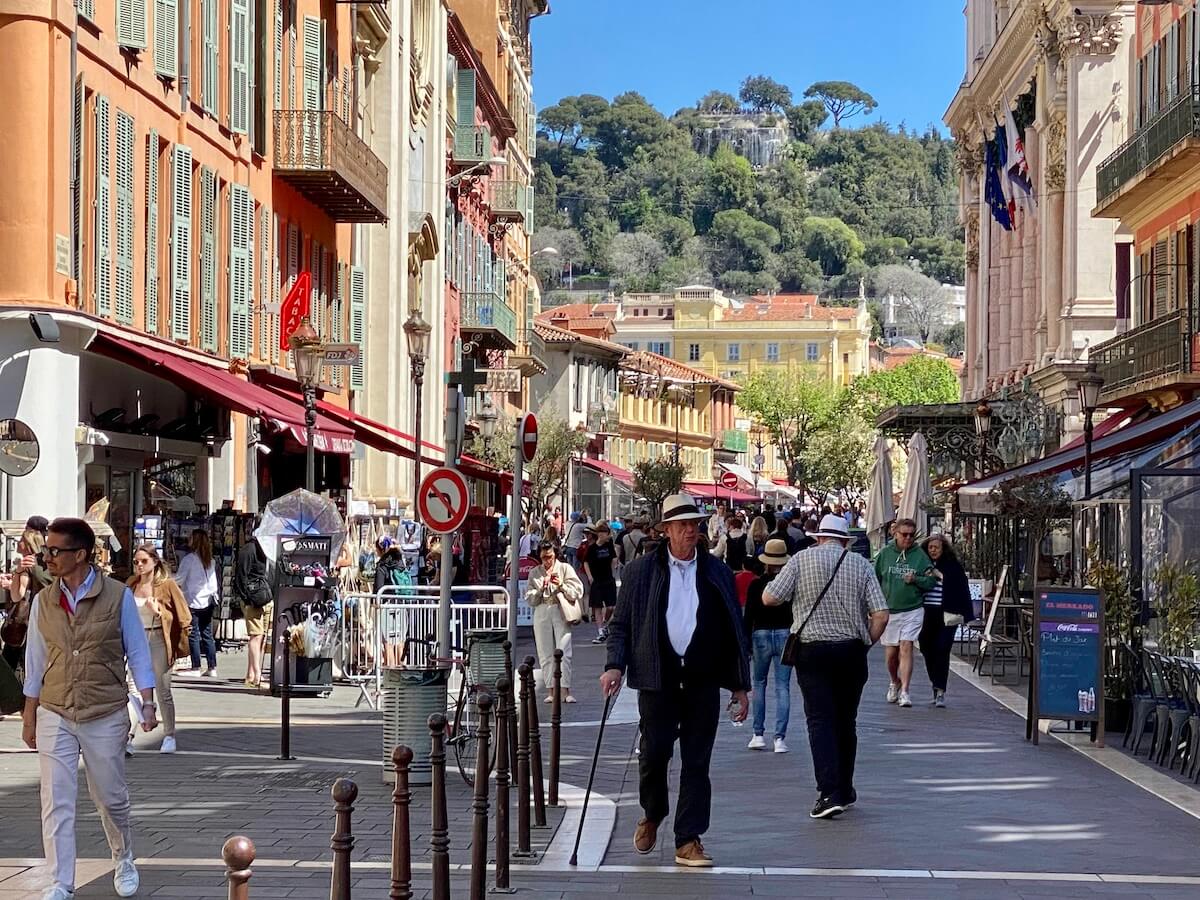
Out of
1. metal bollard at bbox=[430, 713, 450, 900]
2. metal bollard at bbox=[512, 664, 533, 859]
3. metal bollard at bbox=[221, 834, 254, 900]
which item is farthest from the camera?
metal bollard at bbox=[512, 664, 533, 859]

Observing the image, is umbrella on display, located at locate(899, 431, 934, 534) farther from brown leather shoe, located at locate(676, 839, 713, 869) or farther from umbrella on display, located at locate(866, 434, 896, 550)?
brown leather shoe, located at locate(676, 839, 713, 869)

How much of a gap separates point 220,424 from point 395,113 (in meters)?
13.1

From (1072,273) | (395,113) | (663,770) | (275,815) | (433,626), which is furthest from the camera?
(1072,273)

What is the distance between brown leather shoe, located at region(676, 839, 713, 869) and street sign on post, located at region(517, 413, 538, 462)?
6.39 metres

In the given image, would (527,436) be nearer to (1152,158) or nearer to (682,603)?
(682,603)

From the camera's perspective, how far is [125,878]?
30.5ft

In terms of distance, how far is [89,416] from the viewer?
72.9 ft

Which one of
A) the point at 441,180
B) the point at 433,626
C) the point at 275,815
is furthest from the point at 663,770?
the point at 441,180

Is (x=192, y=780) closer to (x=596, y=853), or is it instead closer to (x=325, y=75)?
(x=596, y=853)

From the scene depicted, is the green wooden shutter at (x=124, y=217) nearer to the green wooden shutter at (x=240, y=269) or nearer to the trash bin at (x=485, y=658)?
the green wooden shutter at (x=240, y=269)

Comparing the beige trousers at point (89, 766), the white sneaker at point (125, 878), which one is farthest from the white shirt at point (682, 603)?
the white sneaker at point (125, 878)

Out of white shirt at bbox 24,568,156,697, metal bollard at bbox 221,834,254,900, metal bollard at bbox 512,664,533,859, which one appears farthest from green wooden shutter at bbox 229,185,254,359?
metal bollard at bbox 221,834,254,900

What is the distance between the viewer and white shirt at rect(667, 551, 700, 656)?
35.4 ft

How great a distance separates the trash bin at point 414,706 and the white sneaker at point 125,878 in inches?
161
